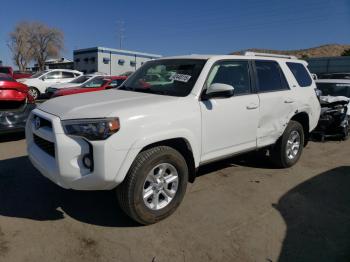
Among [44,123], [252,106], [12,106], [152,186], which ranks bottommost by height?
[152,186]

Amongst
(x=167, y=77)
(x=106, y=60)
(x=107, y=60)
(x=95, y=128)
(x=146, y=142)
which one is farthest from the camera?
(x=107, y=60)

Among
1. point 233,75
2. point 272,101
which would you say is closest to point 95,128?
point 233,75

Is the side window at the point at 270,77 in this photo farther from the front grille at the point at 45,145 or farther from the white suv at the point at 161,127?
the front grille at the point at 45,145

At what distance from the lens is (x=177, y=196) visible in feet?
12.1

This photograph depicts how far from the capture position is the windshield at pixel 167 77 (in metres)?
3.96

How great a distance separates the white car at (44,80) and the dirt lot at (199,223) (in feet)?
42.4

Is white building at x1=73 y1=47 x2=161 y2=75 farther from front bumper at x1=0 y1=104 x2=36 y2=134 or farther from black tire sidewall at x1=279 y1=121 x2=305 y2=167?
black tire sidewall at x1=279 y1=121 x2=305 y2=167

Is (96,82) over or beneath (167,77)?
beneath

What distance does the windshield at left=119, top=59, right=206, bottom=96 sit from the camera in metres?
3.96

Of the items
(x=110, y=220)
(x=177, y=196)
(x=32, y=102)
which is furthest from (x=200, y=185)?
(x=32, y=102)

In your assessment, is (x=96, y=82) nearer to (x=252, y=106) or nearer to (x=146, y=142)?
(x=252, y=106)

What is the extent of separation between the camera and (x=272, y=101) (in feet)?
15.7

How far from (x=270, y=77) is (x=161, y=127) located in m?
2.41

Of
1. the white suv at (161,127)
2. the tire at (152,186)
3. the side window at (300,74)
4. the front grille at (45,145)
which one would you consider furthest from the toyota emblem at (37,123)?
the side window at (300,74)
